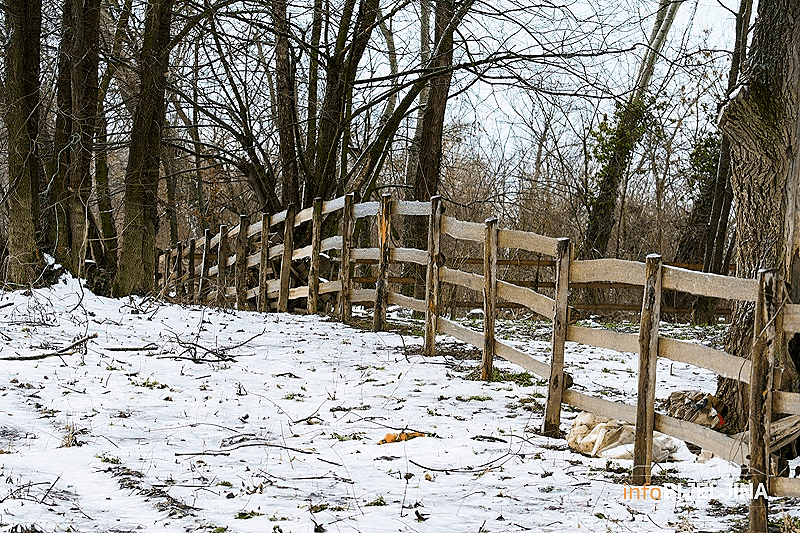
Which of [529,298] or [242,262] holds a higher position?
[529,298]

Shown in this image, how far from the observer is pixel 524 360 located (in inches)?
277

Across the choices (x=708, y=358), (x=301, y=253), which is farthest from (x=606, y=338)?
(x=301, y=253)

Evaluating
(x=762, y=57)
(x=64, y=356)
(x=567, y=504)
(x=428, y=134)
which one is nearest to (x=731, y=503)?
(x=567, y=504)

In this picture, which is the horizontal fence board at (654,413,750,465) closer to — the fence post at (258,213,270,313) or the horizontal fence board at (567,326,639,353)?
the horizontal fence board at (567,326,639,353)

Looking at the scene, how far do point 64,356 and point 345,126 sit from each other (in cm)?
742

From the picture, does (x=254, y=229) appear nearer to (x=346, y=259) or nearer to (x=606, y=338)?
(x=346, y=259)

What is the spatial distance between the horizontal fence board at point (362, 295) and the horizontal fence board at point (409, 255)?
1.28 meters

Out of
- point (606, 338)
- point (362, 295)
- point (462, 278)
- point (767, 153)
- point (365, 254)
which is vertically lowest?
point (362, 295)

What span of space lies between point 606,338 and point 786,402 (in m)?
1.74

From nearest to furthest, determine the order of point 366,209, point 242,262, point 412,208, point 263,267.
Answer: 1. point 412,208
2. point 366,209
3. point 263,267
4. point 242,262

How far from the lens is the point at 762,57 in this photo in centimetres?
556

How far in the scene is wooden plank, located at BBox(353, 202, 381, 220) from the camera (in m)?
11.0

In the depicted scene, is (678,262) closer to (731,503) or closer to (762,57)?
(762,57)

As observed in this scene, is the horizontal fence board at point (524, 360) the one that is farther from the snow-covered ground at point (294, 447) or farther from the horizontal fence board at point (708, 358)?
the horizontal fence board at point (708, 358)
